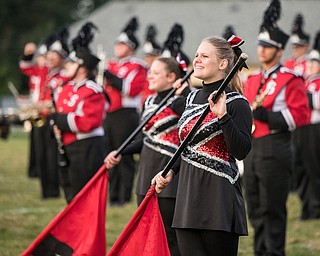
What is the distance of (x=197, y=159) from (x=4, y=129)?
10063mm

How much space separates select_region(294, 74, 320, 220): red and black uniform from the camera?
11523 millimetres

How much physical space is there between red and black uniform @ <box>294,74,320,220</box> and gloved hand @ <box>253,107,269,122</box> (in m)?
3.60

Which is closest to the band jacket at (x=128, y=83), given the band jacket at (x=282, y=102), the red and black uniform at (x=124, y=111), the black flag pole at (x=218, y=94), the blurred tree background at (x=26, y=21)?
the red and black uniform at (x=124, y=111)

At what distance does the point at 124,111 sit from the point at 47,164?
1.61 m

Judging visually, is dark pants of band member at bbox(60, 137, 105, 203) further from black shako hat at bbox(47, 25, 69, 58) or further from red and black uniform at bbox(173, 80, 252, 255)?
red and black uniform at bbox(173, 80, 252, 255)

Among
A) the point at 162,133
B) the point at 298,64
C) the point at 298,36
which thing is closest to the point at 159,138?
the point at 162,133

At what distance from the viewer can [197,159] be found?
5523mm

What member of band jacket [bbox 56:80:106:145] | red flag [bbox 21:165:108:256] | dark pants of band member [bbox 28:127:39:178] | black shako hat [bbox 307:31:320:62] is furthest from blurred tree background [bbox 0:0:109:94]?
red flag [bbox 21:165:108:256]

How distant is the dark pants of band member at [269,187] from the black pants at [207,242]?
8.19 ft

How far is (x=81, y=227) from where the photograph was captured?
7.33m

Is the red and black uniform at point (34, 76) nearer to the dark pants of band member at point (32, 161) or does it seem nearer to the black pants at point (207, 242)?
the dark pants of band member at point (32, 161)

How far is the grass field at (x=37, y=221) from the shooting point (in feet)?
29.1

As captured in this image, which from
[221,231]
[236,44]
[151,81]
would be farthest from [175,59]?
[221,231]

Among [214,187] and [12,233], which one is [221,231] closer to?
[214,187]
